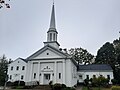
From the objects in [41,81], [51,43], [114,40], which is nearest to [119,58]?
[114,40]

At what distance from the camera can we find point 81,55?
64.4 metres

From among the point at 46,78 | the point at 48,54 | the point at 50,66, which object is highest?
the point at 48,54

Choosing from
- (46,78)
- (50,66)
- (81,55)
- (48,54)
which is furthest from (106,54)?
(46,78)

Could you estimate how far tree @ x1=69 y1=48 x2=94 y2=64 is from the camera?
6391 cm

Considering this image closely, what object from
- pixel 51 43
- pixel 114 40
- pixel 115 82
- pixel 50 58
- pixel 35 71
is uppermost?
pixel 114 40

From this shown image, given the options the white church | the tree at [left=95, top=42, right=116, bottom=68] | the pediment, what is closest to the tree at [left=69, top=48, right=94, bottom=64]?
the tree at [left=95, top=42, right=116, bottom=68]

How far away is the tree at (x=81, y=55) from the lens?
63.9 m

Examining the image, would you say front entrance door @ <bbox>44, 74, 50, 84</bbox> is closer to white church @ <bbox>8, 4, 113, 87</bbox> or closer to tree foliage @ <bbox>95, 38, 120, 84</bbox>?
white church @ <bbox>8, 4, 113, 87</bbox>

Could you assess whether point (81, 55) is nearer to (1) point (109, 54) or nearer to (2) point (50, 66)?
(1) point (109, 54)

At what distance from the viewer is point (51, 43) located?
132 feet

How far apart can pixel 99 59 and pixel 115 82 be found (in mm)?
19409

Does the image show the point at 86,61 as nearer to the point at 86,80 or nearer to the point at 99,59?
the point at 99,59

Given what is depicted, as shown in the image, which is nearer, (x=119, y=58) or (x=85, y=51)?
(x=119, y=58)

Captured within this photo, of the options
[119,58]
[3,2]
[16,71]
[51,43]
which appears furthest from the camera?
[119,58]
